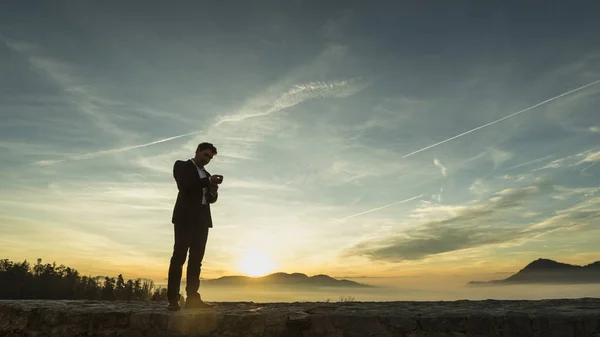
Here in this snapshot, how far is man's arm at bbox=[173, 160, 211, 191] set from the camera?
5934mm

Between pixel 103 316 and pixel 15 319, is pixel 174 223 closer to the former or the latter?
pixel 103 316

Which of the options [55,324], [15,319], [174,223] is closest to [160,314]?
[174,223]

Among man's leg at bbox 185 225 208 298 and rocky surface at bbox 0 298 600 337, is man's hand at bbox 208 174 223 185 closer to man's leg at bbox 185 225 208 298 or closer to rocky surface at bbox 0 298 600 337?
man's leg at bbox 185 225 208 298

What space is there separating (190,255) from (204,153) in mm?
1636

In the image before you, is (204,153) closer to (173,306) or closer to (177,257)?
(177,257)

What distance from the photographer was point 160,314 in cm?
551

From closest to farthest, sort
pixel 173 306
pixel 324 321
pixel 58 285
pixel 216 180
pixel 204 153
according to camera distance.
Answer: pixel 324 321 → pixel 216 180 → pixel 173 306 → pixel 204 153 → pixel 58 285

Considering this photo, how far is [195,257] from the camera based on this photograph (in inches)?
247

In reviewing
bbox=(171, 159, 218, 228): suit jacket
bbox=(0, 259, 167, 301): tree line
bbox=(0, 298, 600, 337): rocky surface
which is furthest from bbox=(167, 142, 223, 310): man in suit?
bbox=(0, 259, 167, 301): tree line

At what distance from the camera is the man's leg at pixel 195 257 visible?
6195 mm

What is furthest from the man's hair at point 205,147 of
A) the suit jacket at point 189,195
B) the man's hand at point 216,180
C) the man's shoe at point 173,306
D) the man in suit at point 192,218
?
the man's shoe at point 173,306

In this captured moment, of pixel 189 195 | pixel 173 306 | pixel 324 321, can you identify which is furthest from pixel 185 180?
pixel 324 321

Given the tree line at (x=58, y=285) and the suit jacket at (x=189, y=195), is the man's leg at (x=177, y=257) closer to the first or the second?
the suit jacket at (x=189, y=195)

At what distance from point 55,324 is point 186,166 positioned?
312 cm
